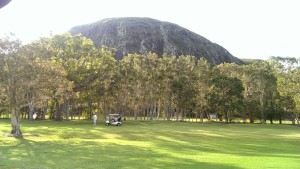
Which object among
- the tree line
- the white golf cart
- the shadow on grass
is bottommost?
the shadow on grass

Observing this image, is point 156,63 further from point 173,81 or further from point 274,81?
point 274,81

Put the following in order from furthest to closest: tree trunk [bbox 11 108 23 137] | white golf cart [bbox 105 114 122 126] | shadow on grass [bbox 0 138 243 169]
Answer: white golf cart [bbox 105 114 122 126] < tree trunk [bbox 11 108 23 137] < shadow on grass [bbox 0 138 243 169]

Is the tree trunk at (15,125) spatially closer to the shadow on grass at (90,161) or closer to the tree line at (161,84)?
the shadow on grass at (90,161)

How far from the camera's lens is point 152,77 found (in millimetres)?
99625

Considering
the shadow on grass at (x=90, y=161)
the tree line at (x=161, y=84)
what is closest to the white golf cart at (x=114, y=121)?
the tree line at (x=161, y=84)

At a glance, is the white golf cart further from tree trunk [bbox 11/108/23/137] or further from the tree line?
tree trunk [bbox 11/108/23/137]

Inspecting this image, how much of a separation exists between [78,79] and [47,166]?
58935 mm

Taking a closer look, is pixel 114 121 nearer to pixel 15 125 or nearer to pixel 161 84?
pixel 15 125

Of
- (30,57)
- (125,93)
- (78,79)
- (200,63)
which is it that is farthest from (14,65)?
(200,63)

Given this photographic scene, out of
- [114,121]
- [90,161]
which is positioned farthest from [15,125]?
[114,121]

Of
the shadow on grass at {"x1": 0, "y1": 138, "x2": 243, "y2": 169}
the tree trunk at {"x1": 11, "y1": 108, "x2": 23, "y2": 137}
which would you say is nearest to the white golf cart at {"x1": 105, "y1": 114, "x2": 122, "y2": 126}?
the tree trunk at {"x1": 11, "y1": 108, "x2": 23, "y2": 137}

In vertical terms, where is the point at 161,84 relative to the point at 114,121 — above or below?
above

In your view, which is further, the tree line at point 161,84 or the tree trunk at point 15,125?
the tree line at point 161,84

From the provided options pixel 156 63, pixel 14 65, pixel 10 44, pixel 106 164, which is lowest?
pixel 106 164
